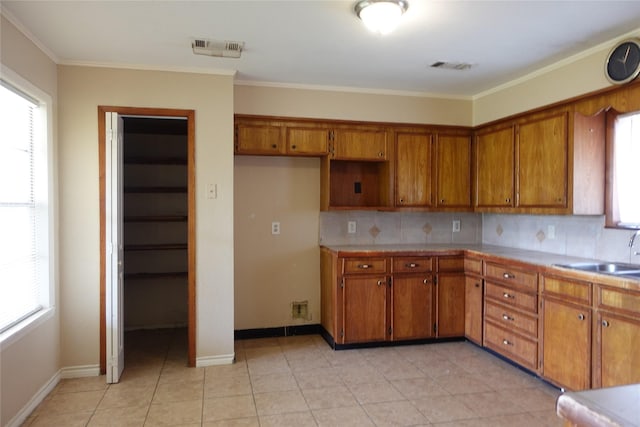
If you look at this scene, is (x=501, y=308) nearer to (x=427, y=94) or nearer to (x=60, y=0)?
(x=427, y=94)

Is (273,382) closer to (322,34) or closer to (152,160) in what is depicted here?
(322,34)

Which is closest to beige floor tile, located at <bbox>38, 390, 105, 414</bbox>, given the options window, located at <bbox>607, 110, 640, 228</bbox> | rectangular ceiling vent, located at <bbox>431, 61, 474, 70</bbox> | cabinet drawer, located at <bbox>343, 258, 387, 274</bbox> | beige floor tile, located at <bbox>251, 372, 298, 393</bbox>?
beige floor tile, located at <bbox>251, 372, 298, 393</bbox>

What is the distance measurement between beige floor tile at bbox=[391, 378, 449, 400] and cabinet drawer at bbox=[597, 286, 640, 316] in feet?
3.85

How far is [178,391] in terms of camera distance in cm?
295

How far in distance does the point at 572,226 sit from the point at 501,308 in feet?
2.97

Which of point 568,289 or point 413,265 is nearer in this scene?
point 568,289

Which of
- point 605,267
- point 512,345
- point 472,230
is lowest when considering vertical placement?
point 512,345

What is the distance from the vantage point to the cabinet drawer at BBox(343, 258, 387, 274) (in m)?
3.72

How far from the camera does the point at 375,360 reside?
353 cm

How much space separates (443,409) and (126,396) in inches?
84.5

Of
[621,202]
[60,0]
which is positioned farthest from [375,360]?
[60,0]

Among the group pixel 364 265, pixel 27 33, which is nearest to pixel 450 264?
pixel 364 265

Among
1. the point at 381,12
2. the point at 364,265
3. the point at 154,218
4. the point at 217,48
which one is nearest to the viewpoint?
the point at 381,12

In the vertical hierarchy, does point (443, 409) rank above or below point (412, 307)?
below
